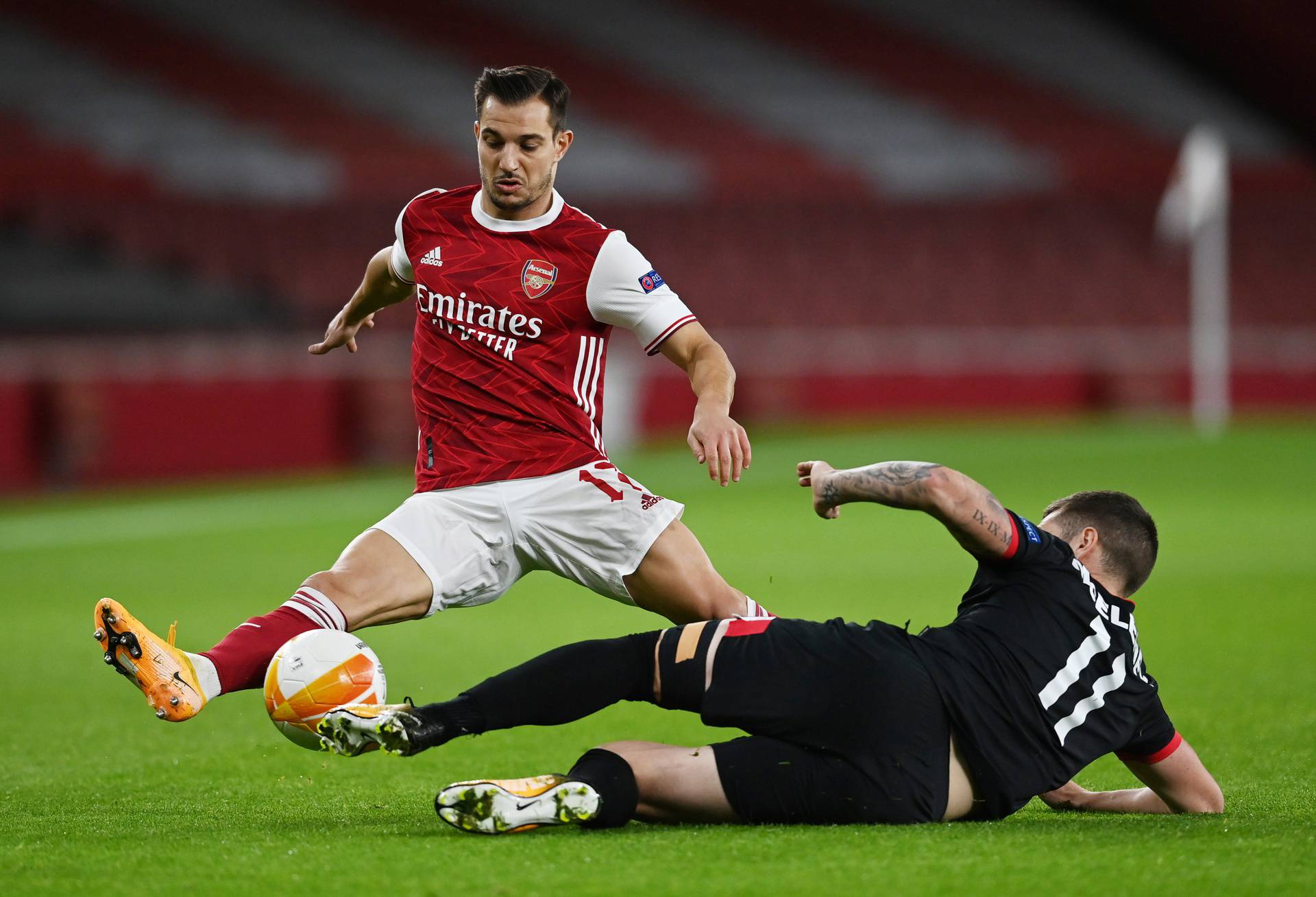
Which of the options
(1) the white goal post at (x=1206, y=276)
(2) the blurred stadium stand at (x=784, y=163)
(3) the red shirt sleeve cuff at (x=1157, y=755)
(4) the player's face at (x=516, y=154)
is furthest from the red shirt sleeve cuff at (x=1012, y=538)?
(1) the white goal post at (x=1206, y=276)

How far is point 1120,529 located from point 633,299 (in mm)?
1691

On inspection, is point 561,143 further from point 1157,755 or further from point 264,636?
point 1157,755

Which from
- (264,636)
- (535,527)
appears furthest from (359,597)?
(535,527)

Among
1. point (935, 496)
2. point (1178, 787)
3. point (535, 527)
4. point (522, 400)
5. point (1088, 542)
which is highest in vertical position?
point (522, 400)

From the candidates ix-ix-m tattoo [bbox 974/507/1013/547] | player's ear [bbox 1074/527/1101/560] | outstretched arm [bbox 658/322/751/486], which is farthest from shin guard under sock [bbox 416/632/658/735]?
player's ear [bbox 1074/527/1101/560]

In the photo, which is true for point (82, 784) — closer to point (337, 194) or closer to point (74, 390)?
point (74, 390)

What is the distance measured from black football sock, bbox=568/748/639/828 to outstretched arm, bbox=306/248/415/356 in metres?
2.03

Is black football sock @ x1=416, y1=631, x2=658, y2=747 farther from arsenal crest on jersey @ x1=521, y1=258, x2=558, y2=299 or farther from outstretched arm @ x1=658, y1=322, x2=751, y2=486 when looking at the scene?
arsenal crest on jersey @ x1=521, y1=258, x2=558, y2=299

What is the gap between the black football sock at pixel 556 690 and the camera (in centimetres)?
421

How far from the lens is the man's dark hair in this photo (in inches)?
179

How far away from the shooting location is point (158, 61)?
104 feet

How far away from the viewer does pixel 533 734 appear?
6.27m

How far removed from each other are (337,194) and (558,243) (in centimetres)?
2722

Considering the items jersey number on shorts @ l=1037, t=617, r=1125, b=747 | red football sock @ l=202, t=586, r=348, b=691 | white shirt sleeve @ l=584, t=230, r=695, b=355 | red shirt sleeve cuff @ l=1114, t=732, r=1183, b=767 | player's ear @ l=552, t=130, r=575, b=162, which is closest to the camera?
jersey number on shorts @ l=1037, t=617, r=1125, b=747
